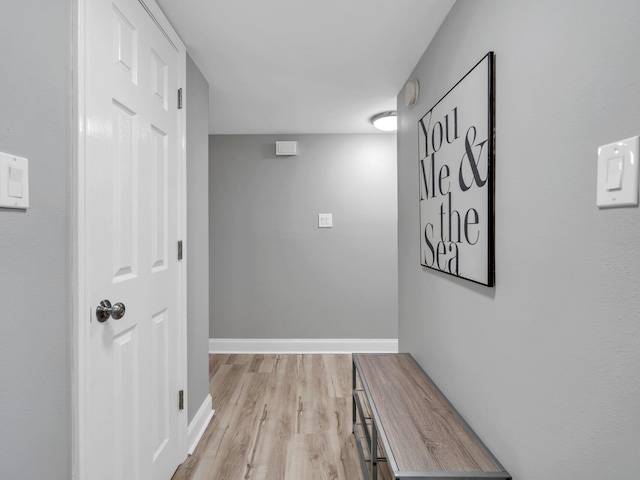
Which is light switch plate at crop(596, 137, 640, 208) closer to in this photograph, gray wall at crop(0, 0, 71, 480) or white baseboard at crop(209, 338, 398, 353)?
gray wall at crop(0, 0, 71, 480)

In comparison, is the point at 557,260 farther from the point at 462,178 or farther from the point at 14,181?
the point at 14,181

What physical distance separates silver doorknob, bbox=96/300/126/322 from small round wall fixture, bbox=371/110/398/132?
260 centimetres

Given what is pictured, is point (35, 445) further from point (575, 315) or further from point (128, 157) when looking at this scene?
point (575, 315)

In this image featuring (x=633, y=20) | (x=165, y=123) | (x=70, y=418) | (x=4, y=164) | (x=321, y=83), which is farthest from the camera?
(x=321, y=83)

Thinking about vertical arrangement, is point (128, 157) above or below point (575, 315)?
above

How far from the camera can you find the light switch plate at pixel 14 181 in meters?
0.84

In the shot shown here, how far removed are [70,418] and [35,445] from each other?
146mm

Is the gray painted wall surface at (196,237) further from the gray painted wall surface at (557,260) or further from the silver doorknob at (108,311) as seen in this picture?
the gray painted wall surface at (557,260)

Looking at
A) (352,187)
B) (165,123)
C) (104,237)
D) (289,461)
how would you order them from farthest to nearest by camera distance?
(352,187)
(289,461)
(165,123)
(104,237)

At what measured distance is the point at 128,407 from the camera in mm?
1414

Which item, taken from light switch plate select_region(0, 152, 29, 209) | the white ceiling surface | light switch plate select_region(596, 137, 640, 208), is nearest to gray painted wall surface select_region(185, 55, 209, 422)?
the white ceiling surface

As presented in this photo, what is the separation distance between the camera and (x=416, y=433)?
54.2 inches

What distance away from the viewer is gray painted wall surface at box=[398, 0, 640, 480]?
0.74m

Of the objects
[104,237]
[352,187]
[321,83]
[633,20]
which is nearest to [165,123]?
[104,237]
